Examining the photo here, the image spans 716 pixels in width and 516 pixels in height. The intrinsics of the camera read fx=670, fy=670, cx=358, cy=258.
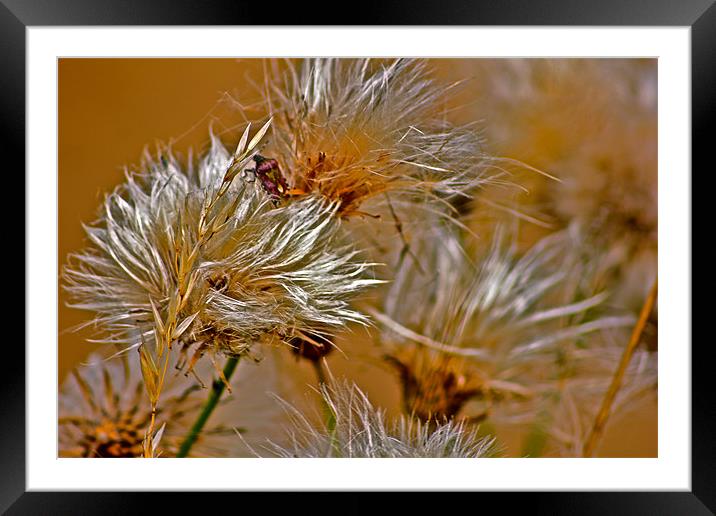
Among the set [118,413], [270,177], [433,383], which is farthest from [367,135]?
[118,413]

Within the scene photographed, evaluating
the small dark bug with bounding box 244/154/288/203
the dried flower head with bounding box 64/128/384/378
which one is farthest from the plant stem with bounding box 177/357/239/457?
the small dark bug with bounding box 244/154/288/203

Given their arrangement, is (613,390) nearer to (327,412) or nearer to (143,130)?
(327,412)

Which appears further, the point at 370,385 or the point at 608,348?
the point at 608,348

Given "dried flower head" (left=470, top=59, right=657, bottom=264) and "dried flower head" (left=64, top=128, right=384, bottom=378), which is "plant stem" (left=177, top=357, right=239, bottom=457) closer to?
"dried flower head" (left=64, top=128, right=384, bottom=378)

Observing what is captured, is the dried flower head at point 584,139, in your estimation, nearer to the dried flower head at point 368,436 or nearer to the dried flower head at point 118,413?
the dried flower head at point 368,436
